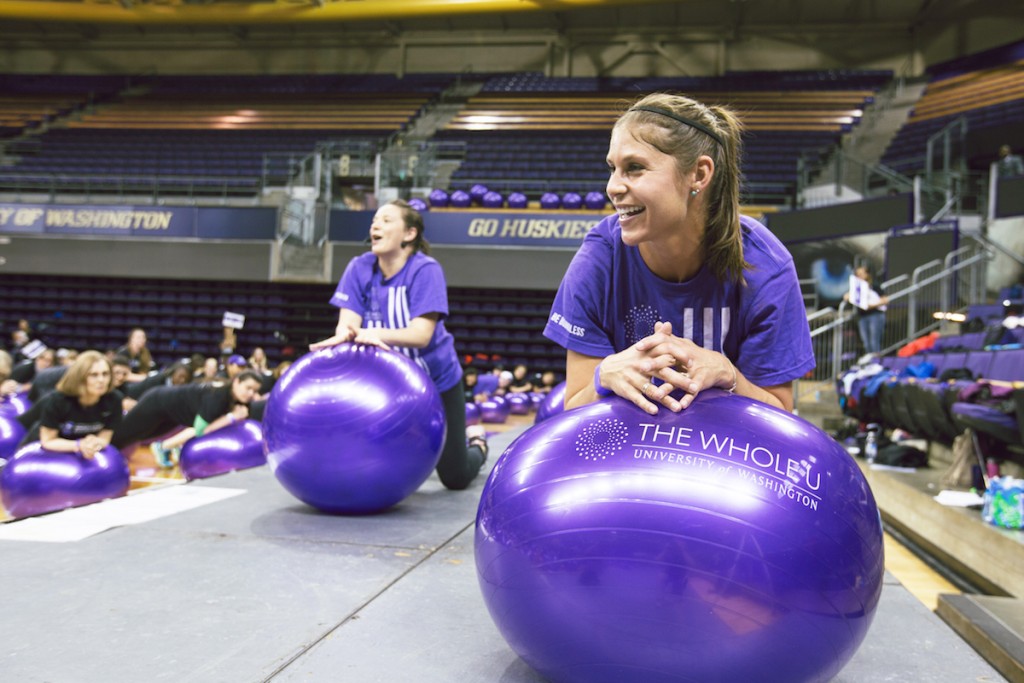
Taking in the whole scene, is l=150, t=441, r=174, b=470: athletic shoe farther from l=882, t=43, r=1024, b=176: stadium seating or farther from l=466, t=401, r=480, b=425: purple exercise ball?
l=882, t=43, r=1024, b=176: stadium seating

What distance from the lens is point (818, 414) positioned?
9.15m

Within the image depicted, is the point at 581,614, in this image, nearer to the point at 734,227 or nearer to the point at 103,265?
the point at 734,227

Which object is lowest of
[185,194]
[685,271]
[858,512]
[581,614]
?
[581,614]

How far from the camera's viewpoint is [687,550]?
1312 millimetres

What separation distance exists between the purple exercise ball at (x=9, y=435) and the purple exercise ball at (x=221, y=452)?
3.53 ft

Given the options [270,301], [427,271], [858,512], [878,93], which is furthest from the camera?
[878,93]

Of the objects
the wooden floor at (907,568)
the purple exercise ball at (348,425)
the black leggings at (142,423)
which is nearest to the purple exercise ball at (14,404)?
the black leggings at (142,423)

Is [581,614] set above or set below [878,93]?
below

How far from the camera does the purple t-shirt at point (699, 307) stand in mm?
1783

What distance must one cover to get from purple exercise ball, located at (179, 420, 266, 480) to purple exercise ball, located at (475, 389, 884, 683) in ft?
15.0

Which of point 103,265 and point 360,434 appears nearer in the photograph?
point 360,434

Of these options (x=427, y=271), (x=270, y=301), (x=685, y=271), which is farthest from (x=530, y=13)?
(x=685, y=271)

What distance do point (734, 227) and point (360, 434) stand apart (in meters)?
1.73

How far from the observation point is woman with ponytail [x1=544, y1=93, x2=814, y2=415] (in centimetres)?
158
